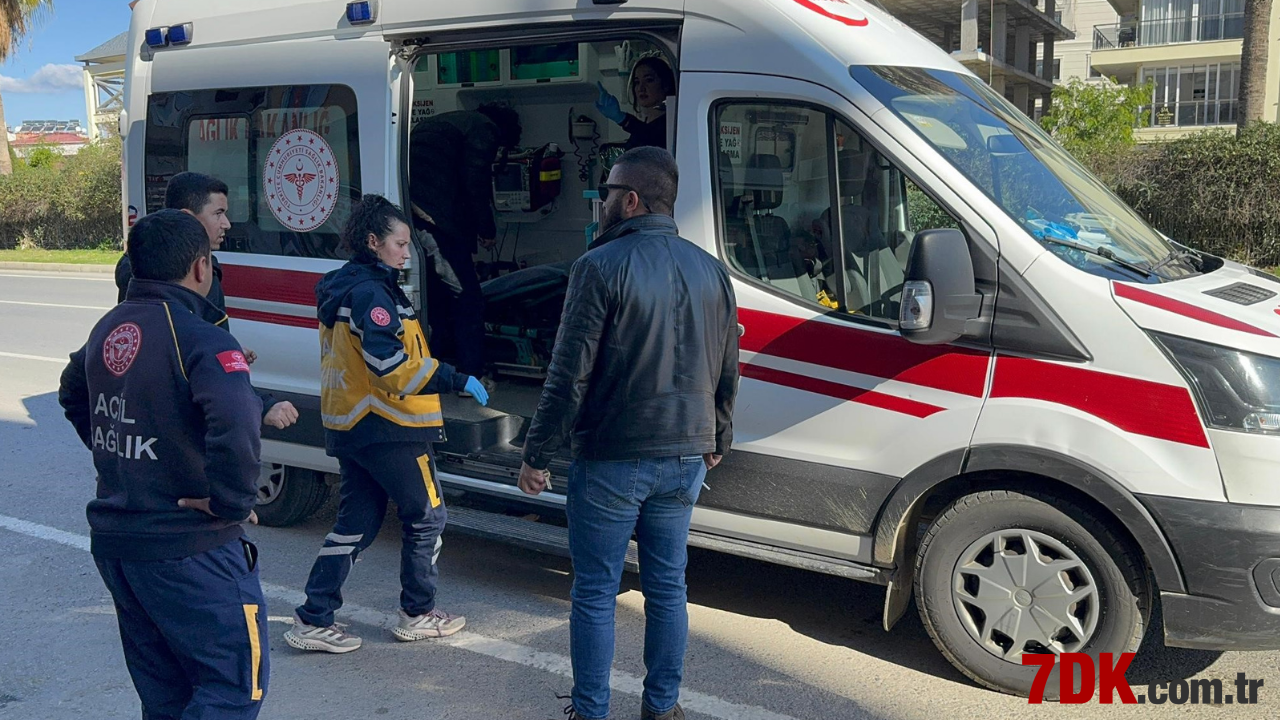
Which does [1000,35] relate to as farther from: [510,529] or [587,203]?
[510,529]

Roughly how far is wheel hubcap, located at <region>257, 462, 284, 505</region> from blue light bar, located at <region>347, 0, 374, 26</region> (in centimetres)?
231

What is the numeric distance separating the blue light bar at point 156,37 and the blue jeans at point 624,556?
Result: 3.83 metres

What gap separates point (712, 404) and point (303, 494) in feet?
10.1

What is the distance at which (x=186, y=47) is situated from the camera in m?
5.69

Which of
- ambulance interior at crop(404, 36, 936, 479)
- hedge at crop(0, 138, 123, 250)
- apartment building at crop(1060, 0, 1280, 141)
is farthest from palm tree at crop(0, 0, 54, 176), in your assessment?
apartment building at crop(1060, 0, 1280, 141)

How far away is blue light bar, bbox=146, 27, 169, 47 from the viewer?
574 cm

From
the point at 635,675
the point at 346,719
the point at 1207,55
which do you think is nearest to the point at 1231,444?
the point at 635,675

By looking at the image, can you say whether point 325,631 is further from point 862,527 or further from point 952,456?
point 952,456

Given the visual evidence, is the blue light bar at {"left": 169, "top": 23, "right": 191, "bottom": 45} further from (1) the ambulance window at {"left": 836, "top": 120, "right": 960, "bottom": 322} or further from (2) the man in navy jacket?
(1) the ambulance window at {"left": 836, "top": 120, "right": 960, "bottom": 322}

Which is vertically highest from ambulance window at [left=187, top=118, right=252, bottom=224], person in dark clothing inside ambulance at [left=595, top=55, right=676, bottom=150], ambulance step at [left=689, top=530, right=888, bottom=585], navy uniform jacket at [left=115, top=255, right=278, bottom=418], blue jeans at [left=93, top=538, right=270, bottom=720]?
person in dark clothing inside ambulance at [left=595, top=55, right=676, bottom=150]

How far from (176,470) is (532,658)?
1896 millimetres

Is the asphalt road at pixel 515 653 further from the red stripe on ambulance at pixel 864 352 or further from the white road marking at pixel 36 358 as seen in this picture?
Answer: the white road marking at pixel 36 358

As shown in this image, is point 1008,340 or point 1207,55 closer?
point 1008,340

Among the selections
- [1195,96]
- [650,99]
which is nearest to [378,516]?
[650,99]
